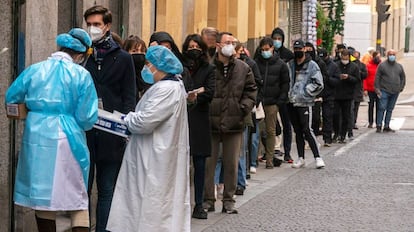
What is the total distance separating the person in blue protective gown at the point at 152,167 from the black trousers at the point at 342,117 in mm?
13861

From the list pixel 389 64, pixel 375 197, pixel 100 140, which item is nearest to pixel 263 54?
pixel 375 197

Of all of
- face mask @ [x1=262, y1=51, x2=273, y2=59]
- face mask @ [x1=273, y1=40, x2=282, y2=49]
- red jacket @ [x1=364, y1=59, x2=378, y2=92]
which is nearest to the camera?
face mask @ [x1=262, y1=51, x2=273, y2=59]

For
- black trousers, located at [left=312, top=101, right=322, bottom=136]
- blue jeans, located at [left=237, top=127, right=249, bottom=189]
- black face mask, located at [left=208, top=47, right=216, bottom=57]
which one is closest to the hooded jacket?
blue jeans, located at [left=237, top=127, right=249, bottom=189]

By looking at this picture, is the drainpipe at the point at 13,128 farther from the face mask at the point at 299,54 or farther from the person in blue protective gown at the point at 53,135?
the face mask at the point at 299,54

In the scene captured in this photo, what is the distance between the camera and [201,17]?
17.7m

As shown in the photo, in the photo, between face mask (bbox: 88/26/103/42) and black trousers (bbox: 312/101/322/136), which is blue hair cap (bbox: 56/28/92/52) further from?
black trousers (bbox: 312/101/322/136)

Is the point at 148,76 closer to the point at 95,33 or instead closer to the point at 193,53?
the point at 95,33

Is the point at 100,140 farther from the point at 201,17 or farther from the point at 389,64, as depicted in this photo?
the point at 389,64

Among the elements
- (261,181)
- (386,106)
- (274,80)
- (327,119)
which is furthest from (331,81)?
(261,181)

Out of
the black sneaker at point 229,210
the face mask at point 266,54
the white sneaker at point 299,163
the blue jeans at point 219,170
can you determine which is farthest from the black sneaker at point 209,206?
the white sneaker at point 299,163

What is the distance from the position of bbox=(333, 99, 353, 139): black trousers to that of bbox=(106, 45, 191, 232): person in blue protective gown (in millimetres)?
13861

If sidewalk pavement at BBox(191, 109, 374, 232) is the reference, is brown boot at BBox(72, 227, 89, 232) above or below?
above

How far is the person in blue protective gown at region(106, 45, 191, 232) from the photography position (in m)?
8.70

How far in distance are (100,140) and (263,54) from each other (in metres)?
7.46
